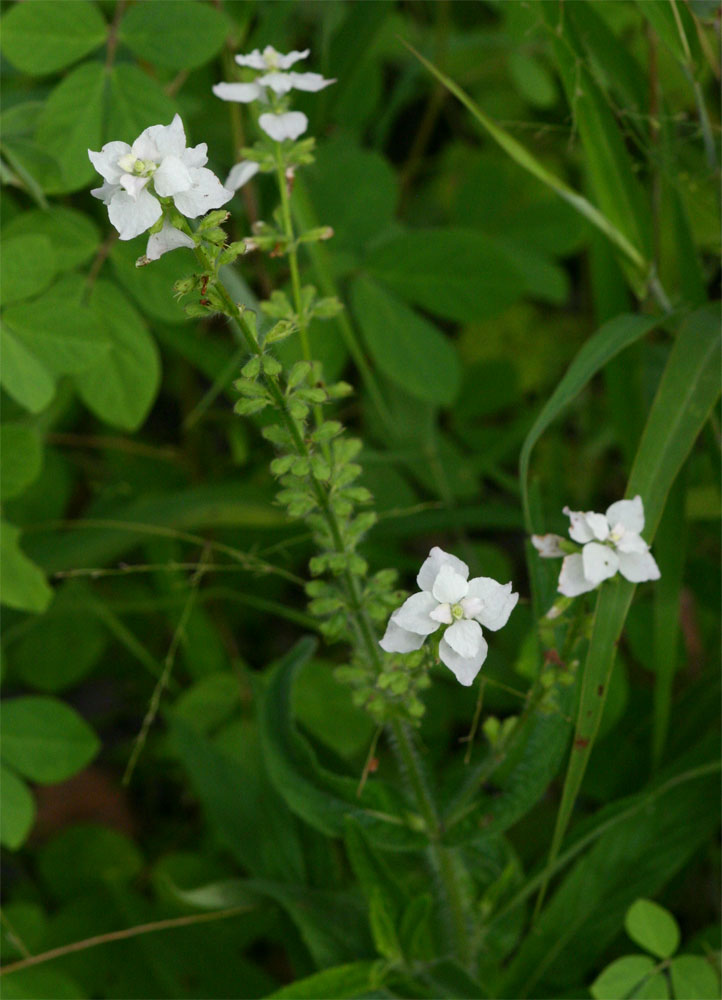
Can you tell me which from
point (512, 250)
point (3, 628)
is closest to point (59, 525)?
point (3, 628)

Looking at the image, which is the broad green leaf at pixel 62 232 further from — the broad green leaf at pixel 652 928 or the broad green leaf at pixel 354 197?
the broad green leaf at pixel 652 928

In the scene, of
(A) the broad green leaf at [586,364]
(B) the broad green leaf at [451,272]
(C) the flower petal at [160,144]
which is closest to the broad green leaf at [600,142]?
(A) the broad green leaf at [586,364]

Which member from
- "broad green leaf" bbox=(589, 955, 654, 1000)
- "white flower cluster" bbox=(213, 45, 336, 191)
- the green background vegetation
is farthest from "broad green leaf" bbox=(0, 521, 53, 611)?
"broad green leaf" bbox=(589, 955, 654, 1000)

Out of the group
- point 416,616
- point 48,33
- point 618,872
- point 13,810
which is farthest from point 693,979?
point 48,33

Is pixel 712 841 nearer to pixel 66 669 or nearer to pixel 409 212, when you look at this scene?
pixel 66 669

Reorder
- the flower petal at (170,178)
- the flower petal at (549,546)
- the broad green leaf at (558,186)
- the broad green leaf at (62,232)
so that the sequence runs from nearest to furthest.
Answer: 1. the flower petal at (170,178)
2. the flower petal at (549,546)
3. the broad green leaf at (558,186)
4. the broad green leaf at (62,232)

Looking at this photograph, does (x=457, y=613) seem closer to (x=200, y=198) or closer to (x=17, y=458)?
(x=200, y=198)
